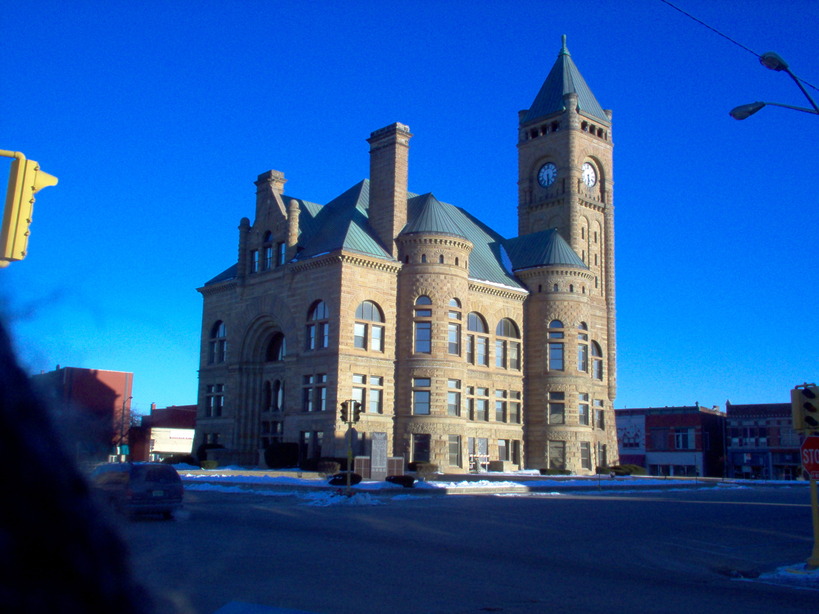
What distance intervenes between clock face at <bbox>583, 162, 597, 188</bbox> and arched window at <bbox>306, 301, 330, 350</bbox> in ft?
89.2

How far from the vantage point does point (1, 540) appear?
1.39 metres

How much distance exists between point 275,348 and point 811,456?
44367 millimetres

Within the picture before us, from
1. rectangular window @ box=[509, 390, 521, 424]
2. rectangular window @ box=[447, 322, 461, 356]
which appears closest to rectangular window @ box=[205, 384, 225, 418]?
rectangular window @ box=[447, 322, 461, 356]

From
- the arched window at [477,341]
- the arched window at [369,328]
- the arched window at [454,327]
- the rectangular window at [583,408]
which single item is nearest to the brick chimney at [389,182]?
the arched window at [369,328]

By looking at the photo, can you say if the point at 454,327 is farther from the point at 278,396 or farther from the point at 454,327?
the point at 278,396

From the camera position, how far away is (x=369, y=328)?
48375mm

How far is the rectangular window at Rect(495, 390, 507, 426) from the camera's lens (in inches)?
2159

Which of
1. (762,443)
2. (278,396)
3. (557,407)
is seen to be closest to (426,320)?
(278,396)

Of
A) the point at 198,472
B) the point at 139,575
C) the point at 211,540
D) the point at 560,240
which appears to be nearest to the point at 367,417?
the point at 198,472

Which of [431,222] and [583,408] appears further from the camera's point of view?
[583,408]

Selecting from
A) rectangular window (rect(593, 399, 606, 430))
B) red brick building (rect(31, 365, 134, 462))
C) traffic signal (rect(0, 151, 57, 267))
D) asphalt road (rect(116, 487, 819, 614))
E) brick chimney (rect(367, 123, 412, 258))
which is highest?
brick chimney (rect(367, 123, 412, 258))

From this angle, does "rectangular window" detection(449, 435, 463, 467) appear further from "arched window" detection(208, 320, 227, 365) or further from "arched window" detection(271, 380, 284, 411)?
"arched window" detection(208, 320, 227, 365)

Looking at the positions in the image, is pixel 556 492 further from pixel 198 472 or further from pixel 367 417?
pixel 198 472

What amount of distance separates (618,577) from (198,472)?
3537 centimetres
